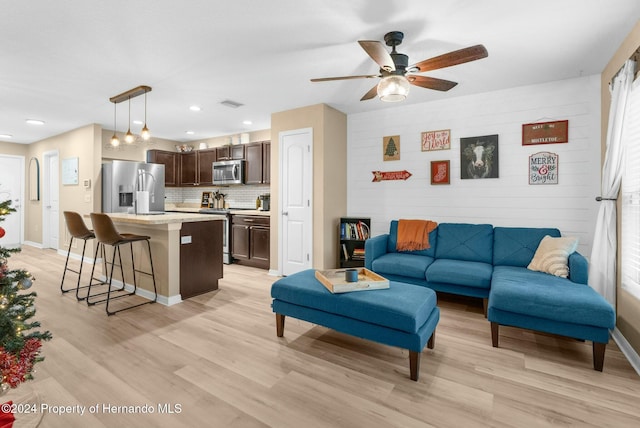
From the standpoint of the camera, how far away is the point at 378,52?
2.32 m

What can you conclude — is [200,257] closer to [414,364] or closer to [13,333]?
[13,333]

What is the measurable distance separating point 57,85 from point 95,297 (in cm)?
262

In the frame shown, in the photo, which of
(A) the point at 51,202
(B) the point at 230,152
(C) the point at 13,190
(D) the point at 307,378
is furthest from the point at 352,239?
(C) the point at 13,190

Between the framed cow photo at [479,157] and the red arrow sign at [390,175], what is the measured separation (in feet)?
2.44

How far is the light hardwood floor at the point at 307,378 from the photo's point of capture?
176 cm

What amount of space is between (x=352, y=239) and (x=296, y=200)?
1.01 metres

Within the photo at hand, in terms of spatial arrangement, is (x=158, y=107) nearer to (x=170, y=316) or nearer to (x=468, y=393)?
(x=170, y=316)

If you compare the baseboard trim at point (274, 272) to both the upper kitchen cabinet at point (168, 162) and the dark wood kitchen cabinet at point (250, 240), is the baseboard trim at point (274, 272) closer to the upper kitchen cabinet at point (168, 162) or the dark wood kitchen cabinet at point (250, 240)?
the dark wood kitchen cabinet at point (250, 240)

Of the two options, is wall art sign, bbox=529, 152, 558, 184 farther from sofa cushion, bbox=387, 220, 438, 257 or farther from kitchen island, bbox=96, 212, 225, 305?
kitchen island, bbox=96, 212, 225, 305

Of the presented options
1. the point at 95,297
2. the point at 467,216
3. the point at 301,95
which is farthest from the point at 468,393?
the point at 95,297

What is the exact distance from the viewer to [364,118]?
16.1 ft

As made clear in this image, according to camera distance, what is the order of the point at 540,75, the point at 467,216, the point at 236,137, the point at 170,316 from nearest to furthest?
the point at 170,316 < the point at 540,75 < the point at 467,216 < the point at 236,137

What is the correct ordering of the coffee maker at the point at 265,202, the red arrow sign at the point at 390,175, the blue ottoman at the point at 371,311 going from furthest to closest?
the coffee maker at the point at 265,202 → the red arrow sign at the point at 390,175 → the blue ottoman at the point at 371,311

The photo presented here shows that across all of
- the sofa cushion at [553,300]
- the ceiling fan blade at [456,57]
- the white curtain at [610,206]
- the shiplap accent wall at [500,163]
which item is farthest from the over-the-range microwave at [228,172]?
the white curtain at [610,206]
